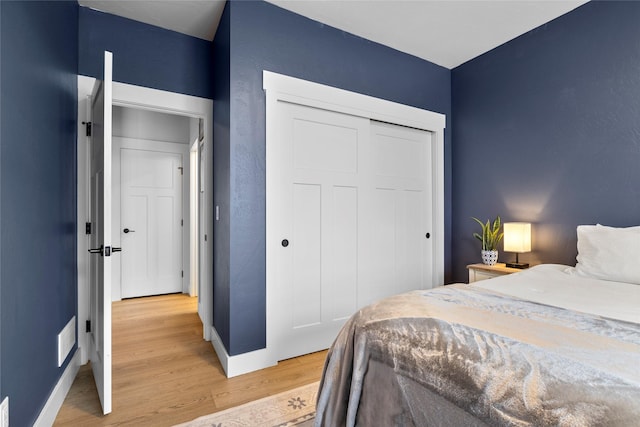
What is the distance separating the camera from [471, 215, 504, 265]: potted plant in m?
2.70

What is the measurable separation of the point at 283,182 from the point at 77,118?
1532mm

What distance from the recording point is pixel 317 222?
251 cm

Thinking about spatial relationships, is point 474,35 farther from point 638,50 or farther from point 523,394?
point 523,394

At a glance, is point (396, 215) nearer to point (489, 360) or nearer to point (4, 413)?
point (489, 360)

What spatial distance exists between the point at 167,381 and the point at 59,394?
55cm

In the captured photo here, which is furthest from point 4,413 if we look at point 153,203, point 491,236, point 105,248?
point 153,203

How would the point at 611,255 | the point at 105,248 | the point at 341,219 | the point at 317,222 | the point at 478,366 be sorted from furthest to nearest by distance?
1. the point at 341,219
2. the point at 317,222
3. the point at 611,255
4. the point at 105,248
5. the point at 478,366

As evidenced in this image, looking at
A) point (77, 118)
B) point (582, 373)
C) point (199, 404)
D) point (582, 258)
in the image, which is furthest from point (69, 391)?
point (582, 258)

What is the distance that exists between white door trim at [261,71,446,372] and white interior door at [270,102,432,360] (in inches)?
2.6

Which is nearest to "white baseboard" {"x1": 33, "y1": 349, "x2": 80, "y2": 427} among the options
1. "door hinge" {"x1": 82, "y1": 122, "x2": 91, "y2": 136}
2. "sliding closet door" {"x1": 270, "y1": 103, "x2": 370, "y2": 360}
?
"sliding closet door" {"x1": 270, "y1": 103, "x2": 370, "y2": 360}

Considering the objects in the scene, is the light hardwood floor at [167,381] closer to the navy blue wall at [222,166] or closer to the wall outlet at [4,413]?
the navy blue wall at [222,166]

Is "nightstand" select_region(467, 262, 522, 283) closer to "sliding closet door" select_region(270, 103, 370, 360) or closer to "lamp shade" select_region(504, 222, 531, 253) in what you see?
"lamp shade" select_region(504, 222, 531, 253)

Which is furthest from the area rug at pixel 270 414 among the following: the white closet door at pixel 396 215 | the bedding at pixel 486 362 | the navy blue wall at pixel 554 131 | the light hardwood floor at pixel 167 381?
the navy blue wall at pixel 554 131

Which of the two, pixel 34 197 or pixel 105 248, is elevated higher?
pixel 34 197
